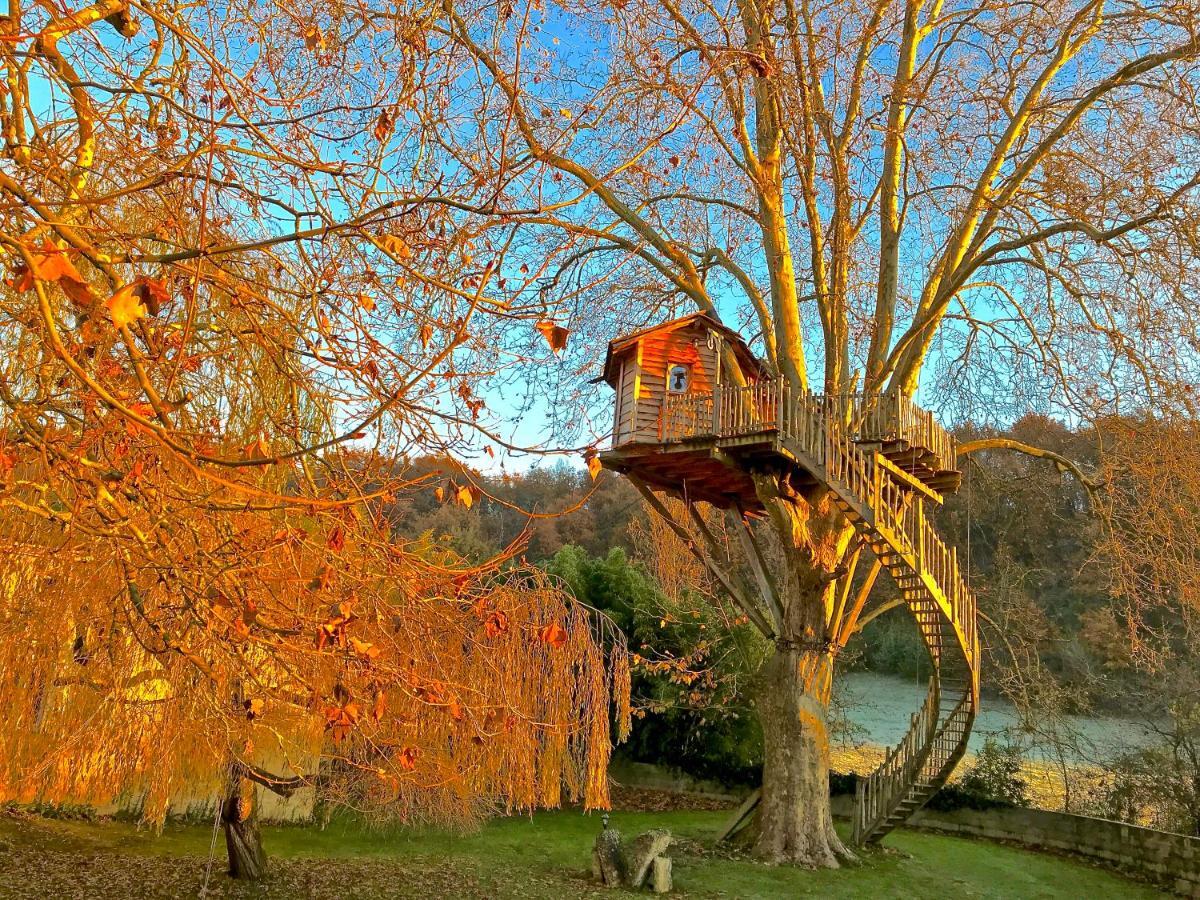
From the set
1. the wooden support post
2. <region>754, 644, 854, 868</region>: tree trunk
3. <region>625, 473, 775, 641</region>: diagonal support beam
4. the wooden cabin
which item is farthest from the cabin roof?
the wooden support post

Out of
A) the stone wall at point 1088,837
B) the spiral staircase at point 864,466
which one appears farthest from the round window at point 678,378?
the stone wall at point 1088,837

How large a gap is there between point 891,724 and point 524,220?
97.4 feet

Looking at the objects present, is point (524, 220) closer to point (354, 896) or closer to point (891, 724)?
point (354, 896)

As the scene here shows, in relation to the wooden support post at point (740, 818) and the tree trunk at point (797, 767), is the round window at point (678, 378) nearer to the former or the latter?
the tree trunk at point (797, 767)

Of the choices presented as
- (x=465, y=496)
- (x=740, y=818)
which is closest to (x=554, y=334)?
(x=465, y=496)

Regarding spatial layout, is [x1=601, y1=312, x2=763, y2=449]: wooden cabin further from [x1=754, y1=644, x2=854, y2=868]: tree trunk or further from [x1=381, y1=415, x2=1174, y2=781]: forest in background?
[x1=754, y1=644, x2=854, y2=868]: tree trunk

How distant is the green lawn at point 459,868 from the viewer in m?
10.7

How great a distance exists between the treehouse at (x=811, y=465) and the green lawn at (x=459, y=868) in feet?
5.39

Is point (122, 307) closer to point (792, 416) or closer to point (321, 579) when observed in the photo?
point (321, 579)

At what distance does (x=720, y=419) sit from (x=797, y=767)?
5.31 metres

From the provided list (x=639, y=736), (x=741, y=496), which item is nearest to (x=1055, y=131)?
(x=741, y=496)

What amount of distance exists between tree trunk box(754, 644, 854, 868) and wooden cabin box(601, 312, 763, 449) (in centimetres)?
408

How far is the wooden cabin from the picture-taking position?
12.5 meters

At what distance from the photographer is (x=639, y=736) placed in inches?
813
